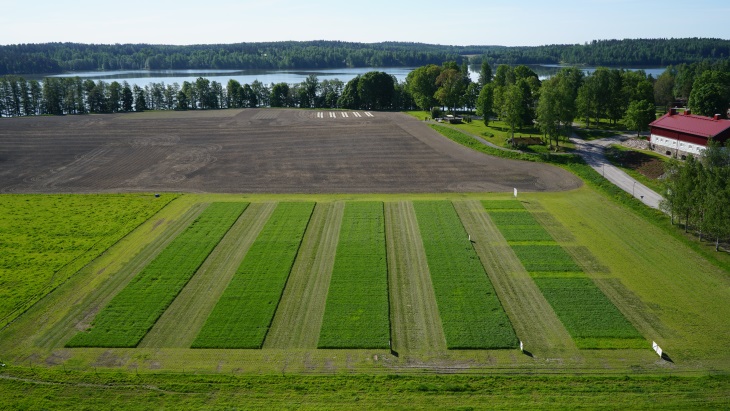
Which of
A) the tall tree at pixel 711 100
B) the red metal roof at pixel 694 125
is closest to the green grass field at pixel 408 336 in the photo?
the red metal roof at pixel 694 125

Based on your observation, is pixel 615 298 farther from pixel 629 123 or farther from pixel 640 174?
pixel 629 123

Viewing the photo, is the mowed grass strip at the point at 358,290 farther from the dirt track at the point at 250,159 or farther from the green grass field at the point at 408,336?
the dirt track at the point at 250,159

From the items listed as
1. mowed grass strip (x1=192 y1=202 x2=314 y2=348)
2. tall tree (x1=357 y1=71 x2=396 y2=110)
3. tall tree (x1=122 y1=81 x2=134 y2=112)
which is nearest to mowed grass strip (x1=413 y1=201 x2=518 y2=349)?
mowed grass strip (x1=192 y1=202 x2=314 y2=348)

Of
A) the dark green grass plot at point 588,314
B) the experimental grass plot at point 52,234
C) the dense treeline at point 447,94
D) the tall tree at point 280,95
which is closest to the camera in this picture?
the dark green grass plot at point 588,314

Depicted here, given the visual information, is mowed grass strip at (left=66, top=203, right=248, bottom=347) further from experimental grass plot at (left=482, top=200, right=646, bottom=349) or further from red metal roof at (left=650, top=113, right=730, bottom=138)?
red metal roof at (left=650, top=113, right=730, bottom=138)

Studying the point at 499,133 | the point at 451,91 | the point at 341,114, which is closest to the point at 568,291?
the point at 499,133

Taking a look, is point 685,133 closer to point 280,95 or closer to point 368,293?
point 368,293

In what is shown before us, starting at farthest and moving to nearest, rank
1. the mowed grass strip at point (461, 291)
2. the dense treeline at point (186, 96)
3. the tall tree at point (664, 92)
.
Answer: the dense treeline at point (186, 96), the tall tree at point (664, 92), the mowed grass strip at point (461, 291)
